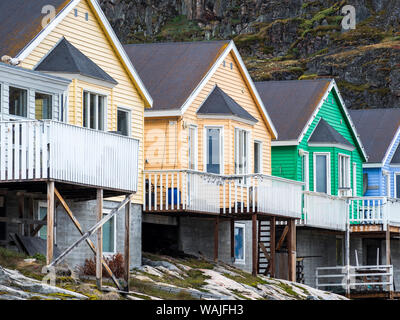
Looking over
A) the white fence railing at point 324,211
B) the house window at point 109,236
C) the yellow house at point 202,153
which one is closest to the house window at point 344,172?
the white fence railing at point 324,211

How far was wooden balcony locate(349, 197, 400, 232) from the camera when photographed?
153 ft

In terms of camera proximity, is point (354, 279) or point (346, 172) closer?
point (354, 279)

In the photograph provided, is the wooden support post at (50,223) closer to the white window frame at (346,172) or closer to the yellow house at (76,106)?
the yellow house at (76,106)

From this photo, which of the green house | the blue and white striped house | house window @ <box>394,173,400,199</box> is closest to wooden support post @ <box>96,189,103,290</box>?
the green house

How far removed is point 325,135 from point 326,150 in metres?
0.61

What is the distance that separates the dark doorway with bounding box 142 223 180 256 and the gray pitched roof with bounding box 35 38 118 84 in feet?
25.1

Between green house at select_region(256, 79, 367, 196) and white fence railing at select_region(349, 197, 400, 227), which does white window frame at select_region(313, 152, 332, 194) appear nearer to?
green house at select_region(256, 79, 367, 196)

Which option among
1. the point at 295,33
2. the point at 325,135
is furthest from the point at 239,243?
the point at 295,33

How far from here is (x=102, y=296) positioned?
2772cm

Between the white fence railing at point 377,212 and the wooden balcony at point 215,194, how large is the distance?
23.3 ft

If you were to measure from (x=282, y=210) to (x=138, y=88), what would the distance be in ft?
22.2

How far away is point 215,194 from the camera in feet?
126

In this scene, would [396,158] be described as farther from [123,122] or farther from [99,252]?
[99,252]
